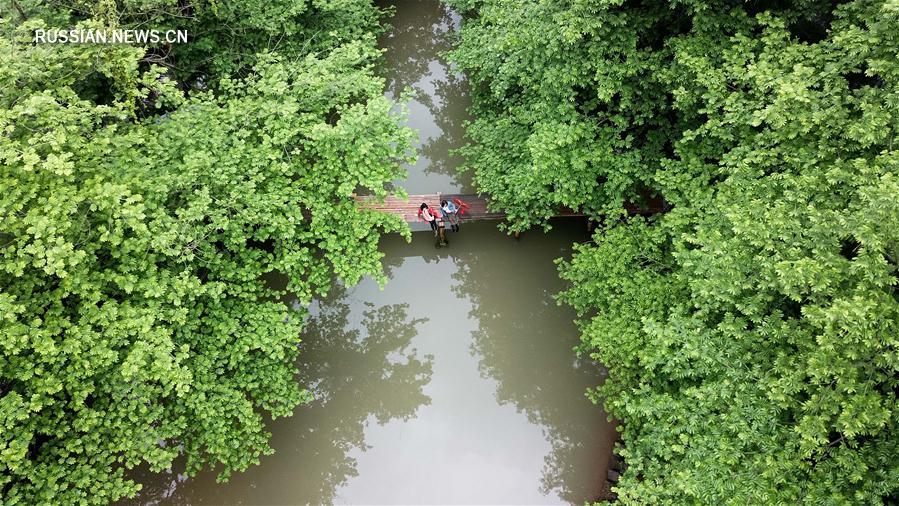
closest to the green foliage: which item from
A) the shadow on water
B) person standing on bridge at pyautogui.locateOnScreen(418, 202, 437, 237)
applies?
person standing on bridge at pyautogui.locateOnScreen(418, 202, 437, 237)

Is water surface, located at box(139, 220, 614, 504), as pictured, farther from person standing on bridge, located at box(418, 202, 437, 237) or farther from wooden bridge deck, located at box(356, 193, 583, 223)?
person standing on bridge, located at box(418, 202, 437, 237)

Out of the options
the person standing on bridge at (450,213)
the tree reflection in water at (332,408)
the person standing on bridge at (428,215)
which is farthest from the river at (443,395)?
the person standing on bridge at (428,215)

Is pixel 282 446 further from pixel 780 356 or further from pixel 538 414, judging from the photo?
pixel 780 356

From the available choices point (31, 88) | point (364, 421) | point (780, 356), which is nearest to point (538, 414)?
point (364, 421)

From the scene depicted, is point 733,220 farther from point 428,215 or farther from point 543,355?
point 428,215

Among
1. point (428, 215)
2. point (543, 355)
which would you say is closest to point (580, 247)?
point (543, 355)

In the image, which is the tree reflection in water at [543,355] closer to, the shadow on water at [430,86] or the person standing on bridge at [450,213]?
the person standing on bridge at [450,213]
